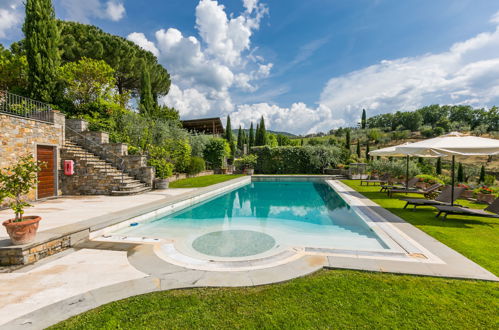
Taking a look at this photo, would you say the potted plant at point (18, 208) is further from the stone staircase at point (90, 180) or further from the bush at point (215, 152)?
the bush at point (215, 152)

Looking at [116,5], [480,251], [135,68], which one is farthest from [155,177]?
[135,68]

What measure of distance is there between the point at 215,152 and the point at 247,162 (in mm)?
3286

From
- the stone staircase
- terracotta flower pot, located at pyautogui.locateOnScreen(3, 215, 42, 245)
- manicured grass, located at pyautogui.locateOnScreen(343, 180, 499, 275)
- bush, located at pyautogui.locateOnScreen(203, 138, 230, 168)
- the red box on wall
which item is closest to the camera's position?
terracotta flower pot, located at pyautogui.locateOnScreen(3, 215, 42, 245)

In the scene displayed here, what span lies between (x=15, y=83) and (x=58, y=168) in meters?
11.3

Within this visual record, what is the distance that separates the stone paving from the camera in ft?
8.14

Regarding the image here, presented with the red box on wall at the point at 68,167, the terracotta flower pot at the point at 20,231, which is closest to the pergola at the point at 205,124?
the red box on wall at the point at 68,167

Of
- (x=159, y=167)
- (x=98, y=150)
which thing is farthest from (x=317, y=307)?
(x=98, y=150)

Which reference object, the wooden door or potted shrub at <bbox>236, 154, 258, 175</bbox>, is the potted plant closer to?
the wooden door

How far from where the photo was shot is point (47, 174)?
9.12m

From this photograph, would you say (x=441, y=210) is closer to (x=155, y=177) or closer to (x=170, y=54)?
(x=155, y=177)

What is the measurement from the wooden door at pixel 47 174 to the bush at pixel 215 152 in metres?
12.1

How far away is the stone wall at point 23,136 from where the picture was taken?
293 inches

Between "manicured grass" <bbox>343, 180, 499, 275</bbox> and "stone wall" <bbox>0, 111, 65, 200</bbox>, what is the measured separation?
11810 millimetres

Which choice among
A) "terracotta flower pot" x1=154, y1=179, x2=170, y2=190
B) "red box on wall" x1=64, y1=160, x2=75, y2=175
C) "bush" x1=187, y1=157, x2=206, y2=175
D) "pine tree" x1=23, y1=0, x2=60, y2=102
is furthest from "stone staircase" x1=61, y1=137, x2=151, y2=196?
"bush" x1=187, y1=157, x2=206, y2=175
